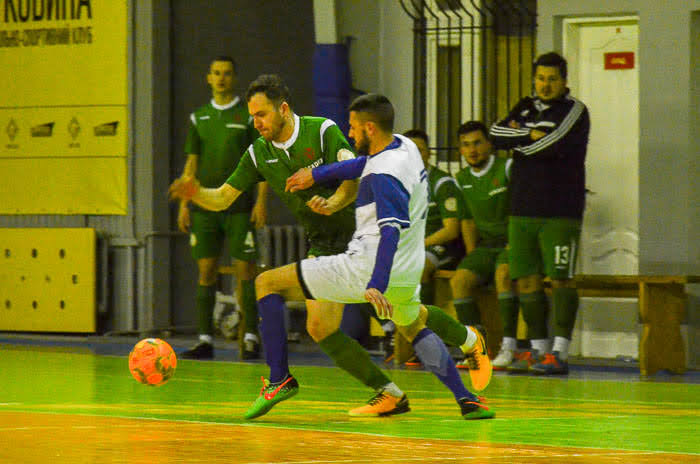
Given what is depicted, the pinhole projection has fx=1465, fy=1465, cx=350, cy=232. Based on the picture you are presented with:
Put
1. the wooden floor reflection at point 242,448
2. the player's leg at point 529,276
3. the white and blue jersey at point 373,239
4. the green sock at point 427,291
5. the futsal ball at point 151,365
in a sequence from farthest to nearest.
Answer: the green sock at point 427,291
the player's leg at point 529,276
the futsal ball at point 151,365
the white and blue jersey at point 373,239
the wooden floor reflection at point 242,448

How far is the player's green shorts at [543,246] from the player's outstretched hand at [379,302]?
3947 millimetres

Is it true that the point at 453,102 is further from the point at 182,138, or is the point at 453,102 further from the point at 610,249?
the point at 182,138

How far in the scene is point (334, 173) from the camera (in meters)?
7.33

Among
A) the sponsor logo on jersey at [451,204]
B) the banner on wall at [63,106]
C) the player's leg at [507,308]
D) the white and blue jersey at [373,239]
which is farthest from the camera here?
the banner on wall at [63,106]

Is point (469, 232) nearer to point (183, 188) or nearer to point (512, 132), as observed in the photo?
point (512, 132)

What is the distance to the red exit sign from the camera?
12258 mm

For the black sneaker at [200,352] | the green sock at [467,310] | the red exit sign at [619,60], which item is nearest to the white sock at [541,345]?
the green sock at [467,310]

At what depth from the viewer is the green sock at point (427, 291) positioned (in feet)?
38.5

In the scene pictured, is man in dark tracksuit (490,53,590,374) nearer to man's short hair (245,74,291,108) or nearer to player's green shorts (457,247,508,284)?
player's green shorts (457,247,508,284)

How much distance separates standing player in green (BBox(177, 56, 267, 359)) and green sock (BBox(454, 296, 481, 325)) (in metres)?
1.75

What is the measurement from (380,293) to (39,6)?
8.96 meters

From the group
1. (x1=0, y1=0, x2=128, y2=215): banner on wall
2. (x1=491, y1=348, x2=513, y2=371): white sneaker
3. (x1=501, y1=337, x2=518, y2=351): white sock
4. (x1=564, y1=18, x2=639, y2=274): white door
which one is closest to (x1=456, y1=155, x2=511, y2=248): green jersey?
(x1=501, y1=337, x2=518, y2=351): white sock

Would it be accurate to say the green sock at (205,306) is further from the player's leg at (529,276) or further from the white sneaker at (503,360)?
the player's leg at (529,276)

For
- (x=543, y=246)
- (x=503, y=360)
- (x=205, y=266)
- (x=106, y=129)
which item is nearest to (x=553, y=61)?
(x=543, y=246)
